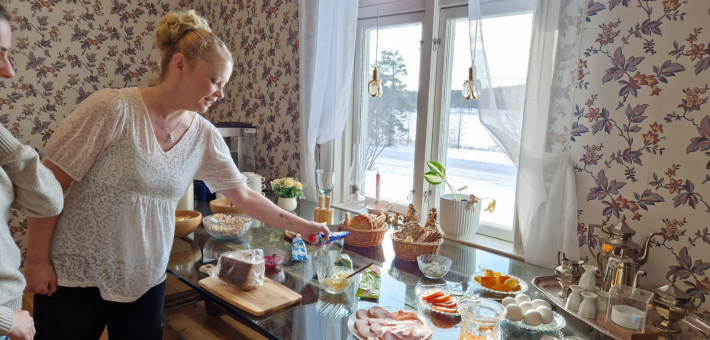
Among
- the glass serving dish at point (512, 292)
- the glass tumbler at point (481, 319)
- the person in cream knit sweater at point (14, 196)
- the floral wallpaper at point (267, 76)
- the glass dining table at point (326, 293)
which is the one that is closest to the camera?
the person in cream knit sweater at point (14, 196)

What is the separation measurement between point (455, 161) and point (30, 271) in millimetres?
1632

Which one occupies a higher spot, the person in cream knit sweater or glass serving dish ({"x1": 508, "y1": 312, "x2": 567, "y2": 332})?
the person in cream knit sweater

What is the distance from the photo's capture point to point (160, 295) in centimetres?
133

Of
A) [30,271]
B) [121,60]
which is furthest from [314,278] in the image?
[121,60]

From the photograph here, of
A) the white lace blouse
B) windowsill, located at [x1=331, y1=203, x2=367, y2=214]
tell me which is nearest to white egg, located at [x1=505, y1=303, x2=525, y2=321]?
the white lace blouse

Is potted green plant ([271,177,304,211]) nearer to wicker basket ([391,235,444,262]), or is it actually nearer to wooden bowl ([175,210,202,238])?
wooden bowl ([175,210,202,238])

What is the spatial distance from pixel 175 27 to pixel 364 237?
99 centimetres

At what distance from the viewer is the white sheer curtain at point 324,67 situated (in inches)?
87.8

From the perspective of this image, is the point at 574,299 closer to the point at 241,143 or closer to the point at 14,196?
the point at 14,196

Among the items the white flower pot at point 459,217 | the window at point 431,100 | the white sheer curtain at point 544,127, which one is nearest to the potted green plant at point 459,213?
the white flower pot at point 459,217

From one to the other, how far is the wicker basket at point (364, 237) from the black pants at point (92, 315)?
71 centimetres

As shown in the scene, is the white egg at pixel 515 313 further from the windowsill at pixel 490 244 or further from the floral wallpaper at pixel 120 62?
the floral wallpaper at pixel 120 62

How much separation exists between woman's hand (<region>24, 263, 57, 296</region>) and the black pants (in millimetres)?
26

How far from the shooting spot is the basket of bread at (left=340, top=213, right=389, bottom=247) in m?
1.73
